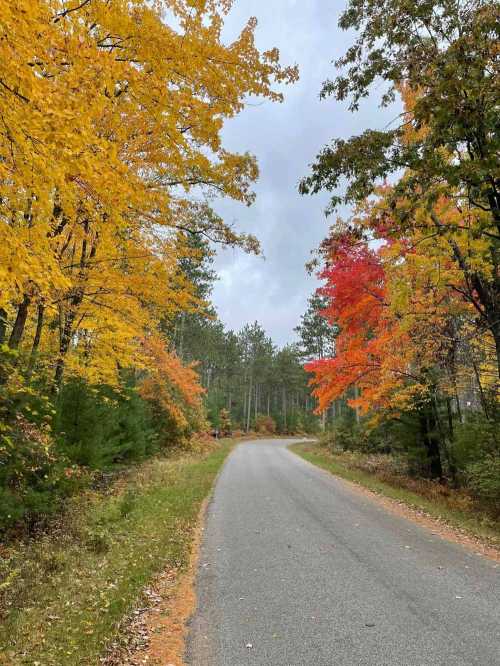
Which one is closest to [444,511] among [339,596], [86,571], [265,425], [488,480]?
[488,480]

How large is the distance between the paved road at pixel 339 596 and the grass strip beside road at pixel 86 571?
33.3 inches

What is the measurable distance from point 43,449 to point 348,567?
5.24 meters

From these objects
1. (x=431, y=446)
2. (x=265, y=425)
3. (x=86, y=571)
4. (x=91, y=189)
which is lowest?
(x=86, y=571)

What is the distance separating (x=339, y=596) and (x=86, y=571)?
3.65 meters

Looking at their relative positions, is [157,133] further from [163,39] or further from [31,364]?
[31,364]

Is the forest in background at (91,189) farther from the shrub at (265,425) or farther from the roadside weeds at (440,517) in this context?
the shrub at (265,425)

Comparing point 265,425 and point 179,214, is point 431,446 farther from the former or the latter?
point 265,425

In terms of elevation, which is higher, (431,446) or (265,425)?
(265,425)

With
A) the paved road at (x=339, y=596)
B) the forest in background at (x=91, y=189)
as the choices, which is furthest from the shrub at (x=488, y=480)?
the forest in background at (x=91, y=189)

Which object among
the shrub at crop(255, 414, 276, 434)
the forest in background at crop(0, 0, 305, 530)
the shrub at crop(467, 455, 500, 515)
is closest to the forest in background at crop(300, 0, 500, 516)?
the shrub at crop(467, 455, 500, 515)

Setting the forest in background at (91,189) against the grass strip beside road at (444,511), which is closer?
the forest in background at (91,189)

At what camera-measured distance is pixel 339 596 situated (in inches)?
198

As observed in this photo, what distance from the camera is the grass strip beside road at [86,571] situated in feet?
13.2

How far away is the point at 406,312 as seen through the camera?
1163cm
